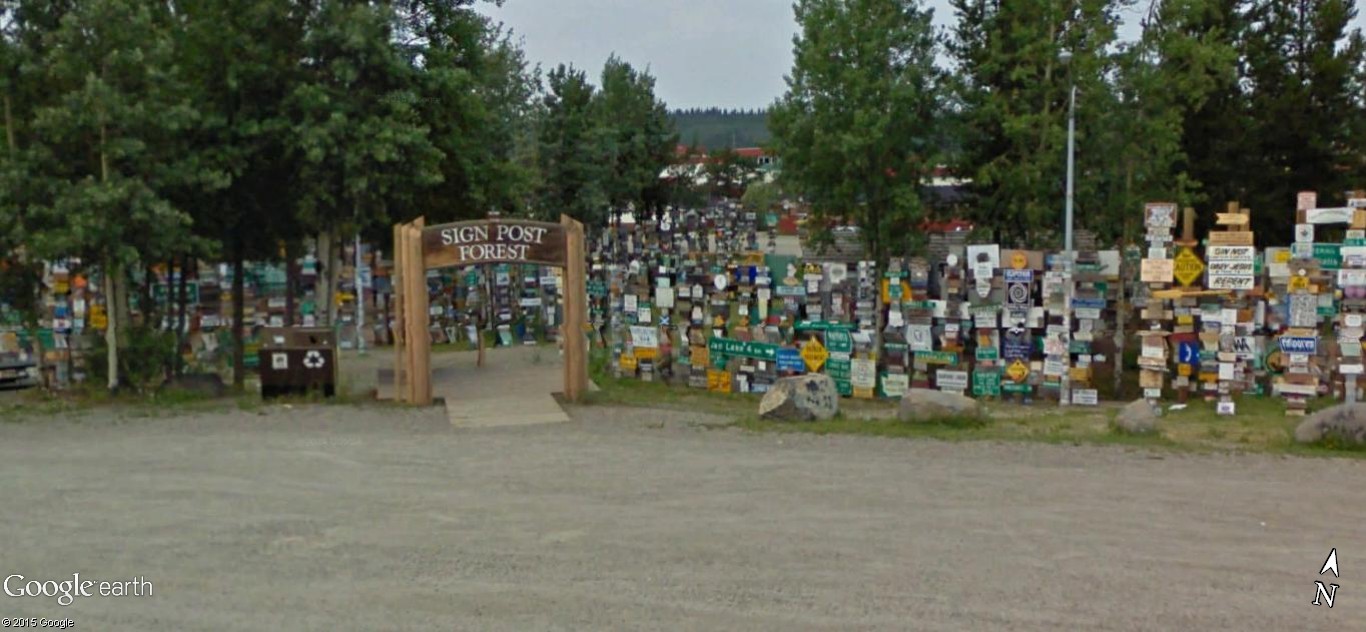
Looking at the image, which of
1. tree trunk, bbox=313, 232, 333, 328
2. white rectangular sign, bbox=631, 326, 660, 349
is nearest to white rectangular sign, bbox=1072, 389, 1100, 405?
white rectangular sign, bbox=631, 326, 660, 349

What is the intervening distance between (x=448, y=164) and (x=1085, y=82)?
39.2ft

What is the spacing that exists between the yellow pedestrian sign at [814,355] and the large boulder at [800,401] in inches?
152

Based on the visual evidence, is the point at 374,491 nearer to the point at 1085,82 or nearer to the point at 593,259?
the point at 1085,82

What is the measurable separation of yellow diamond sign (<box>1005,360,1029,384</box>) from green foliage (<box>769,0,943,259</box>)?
488 cm

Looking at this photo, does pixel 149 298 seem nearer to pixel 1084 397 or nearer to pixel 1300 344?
pixel 1084 397

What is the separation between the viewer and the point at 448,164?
2428 cm

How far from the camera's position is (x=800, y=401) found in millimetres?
16250

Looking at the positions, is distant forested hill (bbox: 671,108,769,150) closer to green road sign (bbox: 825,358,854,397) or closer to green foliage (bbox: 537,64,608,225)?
green foliage (bbox: 537,64,608,225)

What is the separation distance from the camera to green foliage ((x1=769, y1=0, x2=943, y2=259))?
23891 mm

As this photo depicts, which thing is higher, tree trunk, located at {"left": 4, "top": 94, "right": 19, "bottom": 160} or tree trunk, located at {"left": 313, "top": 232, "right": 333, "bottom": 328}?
tree trunk, located at {"left": 4, "top": 94, "right": 19, "bottom": 160}

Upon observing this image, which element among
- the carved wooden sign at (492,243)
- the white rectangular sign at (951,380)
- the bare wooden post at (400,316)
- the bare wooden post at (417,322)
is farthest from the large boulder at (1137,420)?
the bare wooden post at (400,316)

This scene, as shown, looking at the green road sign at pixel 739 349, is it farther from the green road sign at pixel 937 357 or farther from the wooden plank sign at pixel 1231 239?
the wooden plank sign at pixel 1231 239

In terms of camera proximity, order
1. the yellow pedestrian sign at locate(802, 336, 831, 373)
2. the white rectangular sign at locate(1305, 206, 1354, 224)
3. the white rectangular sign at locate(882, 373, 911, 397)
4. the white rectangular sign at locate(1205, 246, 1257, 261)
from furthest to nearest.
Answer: the white rectangular sign at locate(882, 373, 911, 397) < the yellow pedestrian sign at locate(802, 336, 831, 373) < the white rectangular sign at locate(1205, 246, 1257, 261) < the white rectangular sign at locate(1305, 206, 1354, 224)

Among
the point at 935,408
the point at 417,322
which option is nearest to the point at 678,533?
the point at 935,408
